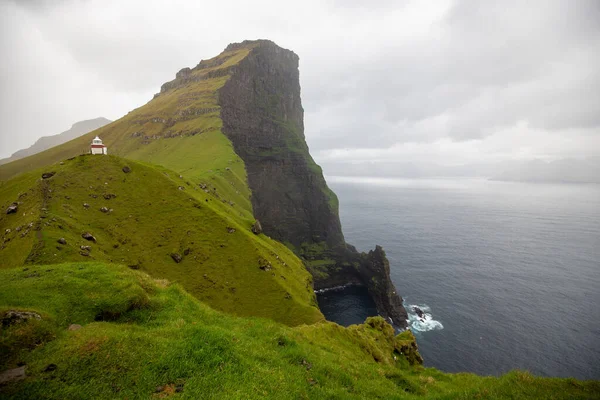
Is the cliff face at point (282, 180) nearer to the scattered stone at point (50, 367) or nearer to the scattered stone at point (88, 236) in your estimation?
the scattered stone at point (88, 236)

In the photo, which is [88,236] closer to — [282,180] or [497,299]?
[282,180]

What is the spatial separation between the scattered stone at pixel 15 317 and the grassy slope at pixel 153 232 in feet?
59.5

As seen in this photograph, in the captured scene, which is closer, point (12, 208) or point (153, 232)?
point (12, 208)

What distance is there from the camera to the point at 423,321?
78.4 meters

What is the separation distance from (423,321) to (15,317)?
89.1m

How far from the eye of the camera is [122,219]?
1558 inches

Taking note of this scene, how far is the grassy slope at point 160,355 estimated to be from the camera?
33.0 ft

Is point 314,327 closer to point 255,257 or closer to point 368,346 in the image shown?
point 368,346

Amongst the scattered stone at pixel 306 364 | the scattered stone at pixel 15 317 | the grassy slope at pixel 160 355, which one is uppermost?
the scattered stone at pixel 15 317

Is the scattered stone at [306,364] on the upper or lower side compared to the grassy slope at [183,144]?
lower

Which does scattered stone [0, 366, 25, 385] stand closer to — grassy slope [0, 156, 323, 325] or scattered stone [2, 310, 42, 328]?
scattered stone [2, 310, 42, 328]

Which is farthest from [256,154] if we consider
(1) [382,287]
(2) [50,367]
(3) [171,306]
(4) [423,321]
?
(2) [50,367]

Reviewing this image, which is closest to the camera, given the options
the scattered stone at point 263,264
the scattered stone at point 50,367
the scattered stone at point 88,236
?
the scattered stone at point 50,367

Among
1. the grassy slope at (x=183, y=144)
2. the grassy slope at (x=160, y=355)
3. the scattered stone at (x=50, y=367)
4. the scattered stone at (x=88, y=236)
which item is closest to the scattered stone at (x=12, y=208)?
the scattered stone at (x=88, y=236)
